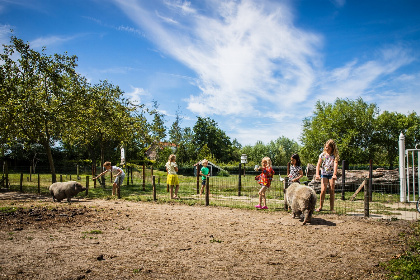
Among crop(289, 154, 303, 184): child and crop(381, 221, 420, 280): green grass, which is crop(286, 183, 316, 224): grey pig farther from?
crop(381, 221, 420, 280): green grass

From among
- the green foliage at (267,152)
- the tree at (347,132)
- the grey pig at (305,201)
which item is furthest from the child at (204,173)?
the green foliage at (267,152)

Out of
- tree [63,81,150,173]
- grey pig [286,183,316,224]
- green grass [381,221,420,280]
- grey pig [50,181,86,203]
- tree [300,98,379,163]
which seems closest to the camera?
green grass [381,221,420,280]

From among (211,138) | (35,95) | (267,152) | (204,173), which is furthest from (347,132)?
(267,152)

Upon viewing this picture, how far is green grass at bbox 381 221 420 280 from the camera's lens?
380 cm

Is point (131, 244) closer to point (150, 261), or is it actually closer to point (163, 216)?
point (150, 261)

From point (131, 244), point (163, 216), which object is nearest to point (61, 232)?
point (131, 244)

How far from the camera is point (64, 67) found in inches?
673

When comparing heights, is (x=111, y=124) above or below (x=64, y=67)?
below

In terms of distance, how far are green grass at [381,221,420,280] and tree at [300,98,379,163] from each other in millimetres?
40127

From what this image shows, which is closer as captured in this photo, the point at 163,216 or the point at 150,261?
the point at 150,261

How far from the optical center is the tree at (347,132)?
141ft

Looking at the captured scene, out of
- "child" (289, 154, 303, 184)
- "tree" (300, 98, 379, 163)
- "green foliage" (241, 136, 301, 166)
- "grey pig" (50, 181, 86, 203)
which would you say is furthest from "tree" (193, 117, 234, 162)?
"child" (289, 154, 303, 184)

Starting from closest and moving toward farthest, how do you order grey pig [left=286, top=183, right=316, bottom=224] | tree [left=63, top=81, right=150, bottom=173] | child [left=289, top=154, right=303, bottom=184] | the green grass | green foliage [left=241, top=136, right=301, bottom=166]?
1. the green grass
2. grey pig [left=286, top=183, right=316, bottom=224]
3. child [left=289, top=154, right=303, bottom=184]
4. tree [left=63, top=81, right=150, bottom=173]
5. green foliage [left=241, top=136, right=301, bottom=166]

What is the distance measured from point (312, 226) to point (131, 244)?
4.02 metres
